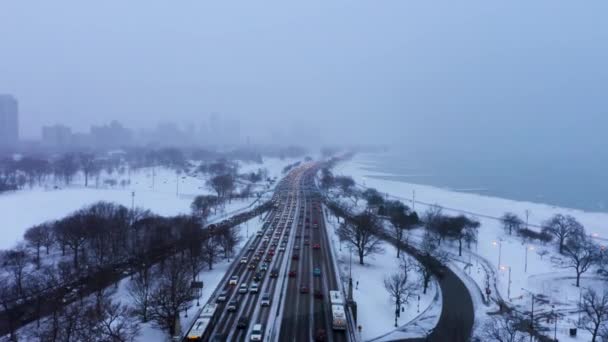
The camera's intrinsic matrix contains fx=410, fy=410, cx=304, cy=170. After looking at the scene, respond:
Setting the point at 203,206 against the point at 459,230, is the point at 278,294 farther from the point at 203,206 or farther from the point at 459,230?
the point at 203,206

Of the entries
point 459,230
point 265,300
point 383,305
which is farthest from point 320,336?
point 459,230

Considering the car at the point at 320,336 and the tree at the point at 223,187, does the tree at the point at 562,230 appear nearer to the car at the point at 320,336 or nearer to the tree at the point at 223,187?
the car at the point at 320,336

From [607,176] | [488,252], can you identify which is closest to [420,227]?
[488,252]

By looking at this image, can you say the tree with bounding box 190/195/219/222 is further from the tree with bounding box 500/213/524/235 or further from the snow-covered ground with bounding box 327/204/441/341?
the tree with bounding box 500/213/524/235

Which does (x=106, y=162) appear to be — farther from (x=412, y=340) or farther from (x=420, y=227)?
(x=412, y=340)

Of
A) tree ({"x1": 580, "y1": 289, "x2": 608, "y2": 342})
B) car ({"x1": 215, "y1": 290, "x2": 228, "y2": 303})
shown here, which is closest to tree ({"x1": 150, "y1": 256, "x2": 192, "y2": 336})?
car ({"x1": 215, "y1": 290, "x2": 228, "y2": 303})
